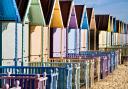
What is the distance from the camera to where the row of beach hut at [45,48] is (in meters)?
12.3

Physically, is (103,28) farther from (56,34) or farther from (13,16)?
(13,16)

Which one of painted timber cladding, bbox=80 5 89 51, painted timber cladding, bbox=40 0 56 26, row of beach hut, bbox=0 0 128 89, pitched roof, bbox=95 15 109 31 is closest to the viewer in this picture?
row of beach hut, bbox=0 0 128 89

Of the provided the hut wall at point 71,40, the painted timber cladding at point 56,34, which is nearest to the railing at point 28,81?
the painted timber cladding at point 56,34

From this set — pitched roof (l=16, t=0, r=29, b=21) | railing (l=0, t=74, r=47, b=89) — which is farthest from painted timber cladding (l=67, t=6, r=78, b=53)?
railing (l=0, t=74, r=47, b=89)

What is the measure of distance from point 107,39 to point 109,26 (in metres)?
1.23

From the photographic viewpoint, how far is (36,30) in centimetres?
1958

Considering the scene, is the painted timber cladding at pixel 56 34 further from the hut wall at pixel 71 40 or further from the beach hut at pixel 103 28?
the beach hut at pixel 103 28

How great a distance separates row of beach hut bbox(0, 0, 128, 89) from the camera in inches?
483

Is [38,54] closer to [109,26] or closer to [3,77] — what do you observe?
[3,77]

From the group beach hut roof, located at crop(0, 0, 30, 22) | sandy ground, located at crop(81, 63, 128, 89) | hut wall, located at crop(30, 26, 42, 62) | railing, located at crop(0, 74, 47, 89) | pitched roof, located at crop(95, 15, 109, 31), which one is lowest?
sandy ground, located at crop(81, 63, 128, 89)

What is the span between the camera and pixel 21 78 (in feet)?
35.9

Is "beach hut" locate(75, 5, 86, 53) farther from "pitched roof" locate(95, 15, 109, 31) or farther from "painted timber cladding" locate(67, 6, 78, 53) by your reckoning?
"pitched roof" locate(95, 15, 109, 31)

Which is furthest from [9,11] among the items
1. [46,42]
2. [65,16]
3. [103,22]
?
[103,22]

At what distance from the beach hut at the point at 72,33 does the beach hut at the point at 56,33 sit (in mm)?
2133
